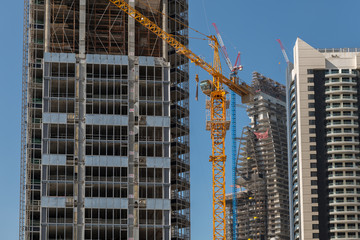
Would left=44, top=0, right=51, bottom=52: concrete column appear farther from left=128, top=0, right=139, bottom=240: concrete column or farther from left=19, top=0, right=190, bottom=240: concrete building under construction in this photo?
left=128, top=0, right=139, bottom=240: concrete column

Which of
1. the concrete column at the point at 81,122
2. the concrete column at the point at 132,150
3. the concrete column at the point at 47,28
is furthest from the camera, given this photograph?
the concrete column at the point at 47,28

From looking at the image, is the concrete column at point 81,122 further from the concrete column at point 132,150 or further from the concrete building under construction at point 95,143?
the concrete column at point 132,150

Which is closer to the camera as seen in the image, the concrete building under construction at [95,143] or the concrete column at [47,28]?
the concrete building under construction at [95,143]

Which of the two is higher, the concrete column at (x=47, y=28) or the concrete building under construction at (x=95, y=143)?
the concrete column at (x=47, y=28)

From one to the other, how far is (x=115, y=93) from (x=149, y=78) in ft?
27.5

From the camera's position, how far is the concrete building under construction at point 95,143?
593 feet

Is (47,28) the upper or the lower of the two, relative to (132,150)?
upper

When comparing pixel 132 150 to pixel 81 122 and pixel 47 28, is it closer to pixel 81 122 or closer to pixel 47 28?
pixel 81 122

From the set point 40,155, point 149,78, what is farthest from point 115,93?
point 40,155

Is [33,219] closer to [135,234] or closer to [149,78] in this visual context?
[135,234]

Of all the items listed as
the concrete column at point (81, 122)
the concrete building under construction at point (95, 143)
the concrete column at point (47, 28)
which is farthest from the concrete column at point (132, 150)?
the concrete column at point (47, 28)

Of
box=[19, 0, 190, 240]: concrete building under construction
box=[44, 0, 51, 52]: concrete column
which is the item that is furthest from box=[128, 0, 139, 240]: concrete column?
box=[44, 0, 51, 52]: concrete column

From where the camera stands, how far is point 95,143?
608 feet

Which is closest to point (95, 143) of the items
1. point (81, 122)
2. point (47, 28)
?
point (81, 122)
